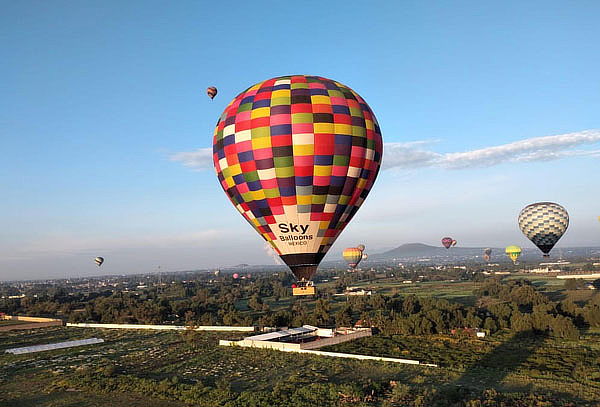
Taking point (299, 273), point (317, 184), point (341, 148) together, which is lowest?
point (299, 273)

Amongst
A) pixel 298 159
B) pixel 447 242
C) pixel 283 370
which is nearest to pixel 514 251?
pixel 447 242

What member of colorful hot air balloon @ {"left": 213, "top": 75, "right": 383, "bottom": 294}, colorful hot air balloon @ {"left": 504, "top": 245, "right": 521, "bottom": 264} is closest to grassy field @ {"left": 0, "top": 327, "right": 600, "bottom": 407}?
colorful hot air balloon @ {"left": 213, "top": 75, "right": 383, "bottom": 294}

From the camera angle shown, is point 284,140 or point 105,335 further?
point 105,335

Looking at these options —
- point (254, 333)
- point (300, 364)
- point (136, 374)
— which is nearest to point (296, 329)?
point (254, 333)

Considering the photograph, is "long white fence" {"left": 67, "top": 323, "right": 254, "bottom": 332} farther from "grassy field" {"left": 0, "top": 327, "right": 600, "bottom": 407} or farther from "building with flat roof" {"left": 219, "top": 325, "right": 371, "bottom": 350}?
"building with flat roof" {"left": 219, "top": 325, "right": 371, "bottom": 350}

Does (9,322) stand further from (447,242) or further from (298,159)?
(447,242)

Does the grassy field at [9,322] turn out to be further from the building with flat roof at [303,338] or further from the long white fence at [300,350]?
the building with flat roof at [303,338]

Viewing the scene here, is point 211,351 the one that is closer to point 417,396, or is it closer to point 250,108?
point 417,396
